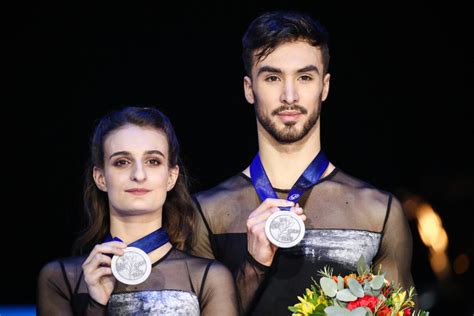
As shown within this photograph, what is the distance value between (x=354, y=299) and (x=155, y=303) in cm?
94

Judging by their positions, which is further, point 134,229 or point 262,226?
point 134,229

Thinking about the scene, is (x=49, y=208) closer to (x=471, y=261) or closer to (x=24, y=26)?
(x=24, y=26)

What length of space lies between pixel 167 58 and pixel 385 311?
2.00 m

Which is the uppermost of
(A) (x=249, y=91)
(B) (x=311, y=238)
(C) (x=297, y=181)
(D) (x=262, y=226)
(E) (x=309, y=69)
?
(E) (x=309, y=69)

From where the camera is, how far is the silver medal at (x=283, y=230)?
4344mm

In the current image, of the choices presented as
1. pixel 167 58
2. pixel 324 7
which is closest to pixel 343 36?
pixel 324 7

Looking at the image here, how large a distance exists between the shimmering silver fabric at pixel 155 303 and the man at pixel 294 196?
0.85 feet

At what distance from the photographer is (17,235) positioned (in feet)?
17.0

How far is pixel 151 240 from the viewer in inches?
177

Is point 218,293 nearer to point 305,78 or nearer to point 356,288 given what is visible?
point 356,288

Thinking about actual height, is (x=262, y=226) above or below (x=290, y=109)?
below

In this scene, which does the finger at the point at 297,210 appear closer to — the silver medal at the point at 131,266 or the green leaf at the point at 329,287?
the green leaf at the point at 329,287

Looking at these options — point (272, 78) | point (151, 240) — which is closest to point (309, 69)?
point (272, 78)

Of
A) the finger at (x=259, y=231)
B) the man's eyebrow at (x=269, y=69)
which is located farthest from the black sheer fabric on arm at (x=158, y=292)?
the man's eyebrow at (x=269, y=69)
